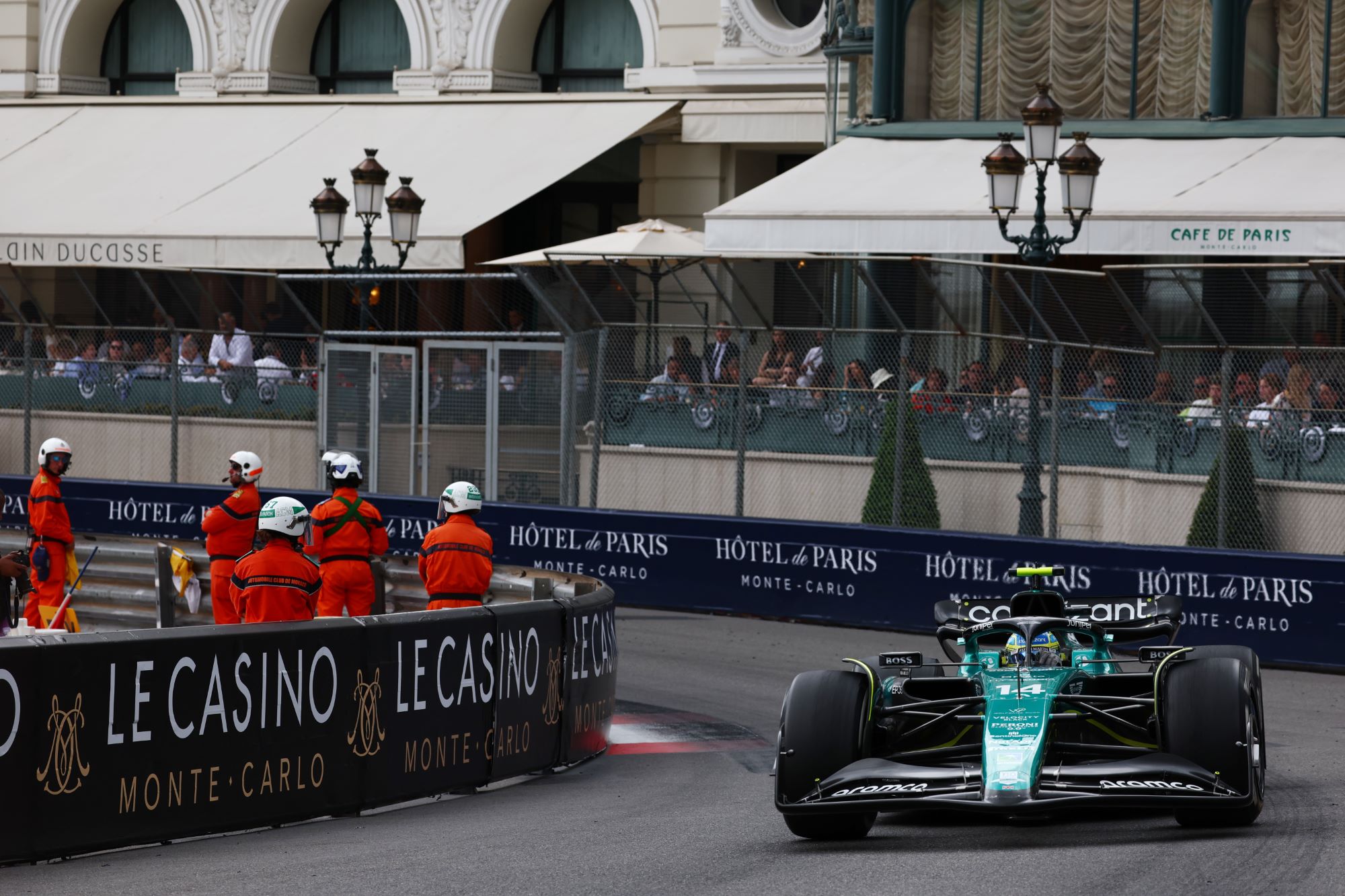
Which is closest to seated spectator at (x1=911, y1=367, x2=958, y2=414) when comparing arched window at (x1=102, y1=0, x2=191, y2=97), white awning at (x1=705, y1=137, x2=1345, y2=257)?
white awning at (x1=705, y1=137, x2=1345, y2=257)

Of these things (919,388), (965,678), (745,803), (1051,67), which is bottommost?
(745,803)

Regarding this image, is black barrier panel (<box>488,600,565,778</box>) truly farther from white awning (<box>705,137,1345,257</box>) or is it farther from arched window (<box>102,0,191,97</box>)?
arched window (<box>102,0,191,97</box>)

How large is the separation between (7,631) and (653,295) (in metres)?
8.14

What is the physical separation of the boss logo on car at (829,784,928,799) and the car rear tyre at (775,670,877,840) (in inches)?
5.4

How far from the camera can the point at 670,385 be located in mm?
18953

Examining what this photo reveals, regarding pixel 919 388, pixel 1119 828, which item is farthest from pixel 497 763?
pixel 919 388

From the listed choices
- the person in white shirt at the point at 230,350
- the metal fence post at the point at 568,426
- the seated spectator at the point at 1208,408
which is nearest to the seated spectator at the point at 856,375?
the metal fence post at the point at 568,426

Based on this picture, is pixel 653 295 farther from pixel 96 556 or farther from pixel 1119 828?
pixel 1119 828

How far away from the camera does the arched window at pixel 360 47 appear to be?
31.3 m

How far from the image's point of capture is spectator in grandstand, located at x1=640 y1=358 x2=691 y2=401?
18.8 metres

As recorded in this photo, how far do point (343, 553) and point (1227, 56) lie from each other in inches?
538

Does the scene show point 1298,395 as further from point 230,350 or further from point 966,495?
point 230,350

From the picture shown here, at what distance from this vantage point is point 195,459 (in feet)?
74.9

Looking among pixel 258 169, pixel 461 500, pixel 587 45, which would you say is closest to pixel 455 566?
pixel 461 500
